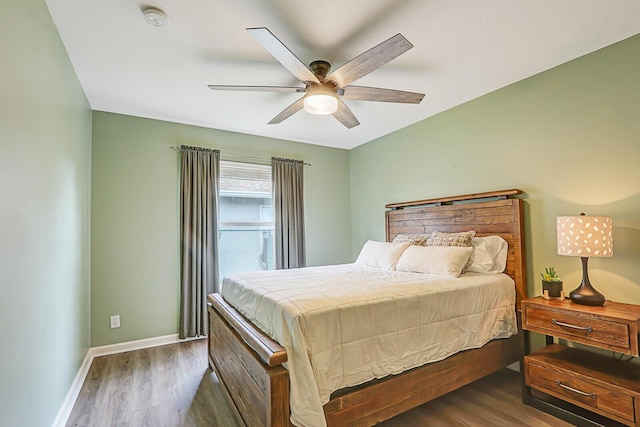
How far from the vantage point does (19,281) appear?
1.44 metres

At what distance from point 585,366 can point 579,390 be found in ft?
0.64

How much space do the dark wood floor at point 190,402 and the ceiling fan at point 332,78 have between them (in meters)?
2.25

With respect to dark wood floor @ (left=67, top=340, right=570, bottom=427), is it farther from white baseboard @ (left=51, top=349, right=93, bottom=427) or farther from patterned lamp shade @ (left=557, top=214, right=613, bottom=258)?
patterned lamp shade @ (left=557, top=214, right=613, bottom=258)

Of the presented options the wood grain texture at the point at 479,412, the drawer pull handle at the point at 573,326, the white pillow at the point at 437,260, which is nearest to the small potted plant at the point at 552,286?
the drawer pull handle at the point at 573,326

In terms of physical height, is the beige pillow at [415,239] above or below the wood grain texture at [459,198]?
below

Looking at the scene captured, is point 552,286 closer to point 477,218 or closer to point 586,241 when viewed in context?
point 586,241

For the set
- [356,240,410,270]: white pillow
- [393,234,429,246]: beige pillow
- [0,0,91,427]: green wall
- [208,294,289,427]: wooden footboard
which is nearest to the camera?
[0,0,91,427]: green wall

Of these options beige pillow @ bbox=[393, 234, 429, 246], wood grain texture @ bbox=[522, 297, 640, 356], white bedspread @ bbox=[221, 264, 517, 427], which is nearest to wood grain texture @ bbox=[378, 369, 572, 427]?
white bedspread @ bbox=[221, 264, 517, 427]

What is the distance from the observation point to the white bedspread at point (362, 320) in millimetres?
1612

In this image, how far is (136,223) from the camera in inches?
137

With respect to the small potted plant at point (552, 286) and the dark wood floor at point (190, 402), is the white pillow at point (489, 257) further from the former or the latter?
the dark wood floor at point (190, 402)

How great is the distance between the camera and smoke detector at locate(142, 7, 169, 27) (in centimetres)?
184

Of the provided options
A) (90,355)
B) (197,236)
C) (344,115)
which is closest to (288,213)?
(197,236)

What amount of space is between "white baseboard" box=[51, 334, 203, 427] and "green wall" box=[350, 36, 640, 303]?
11.5ft
